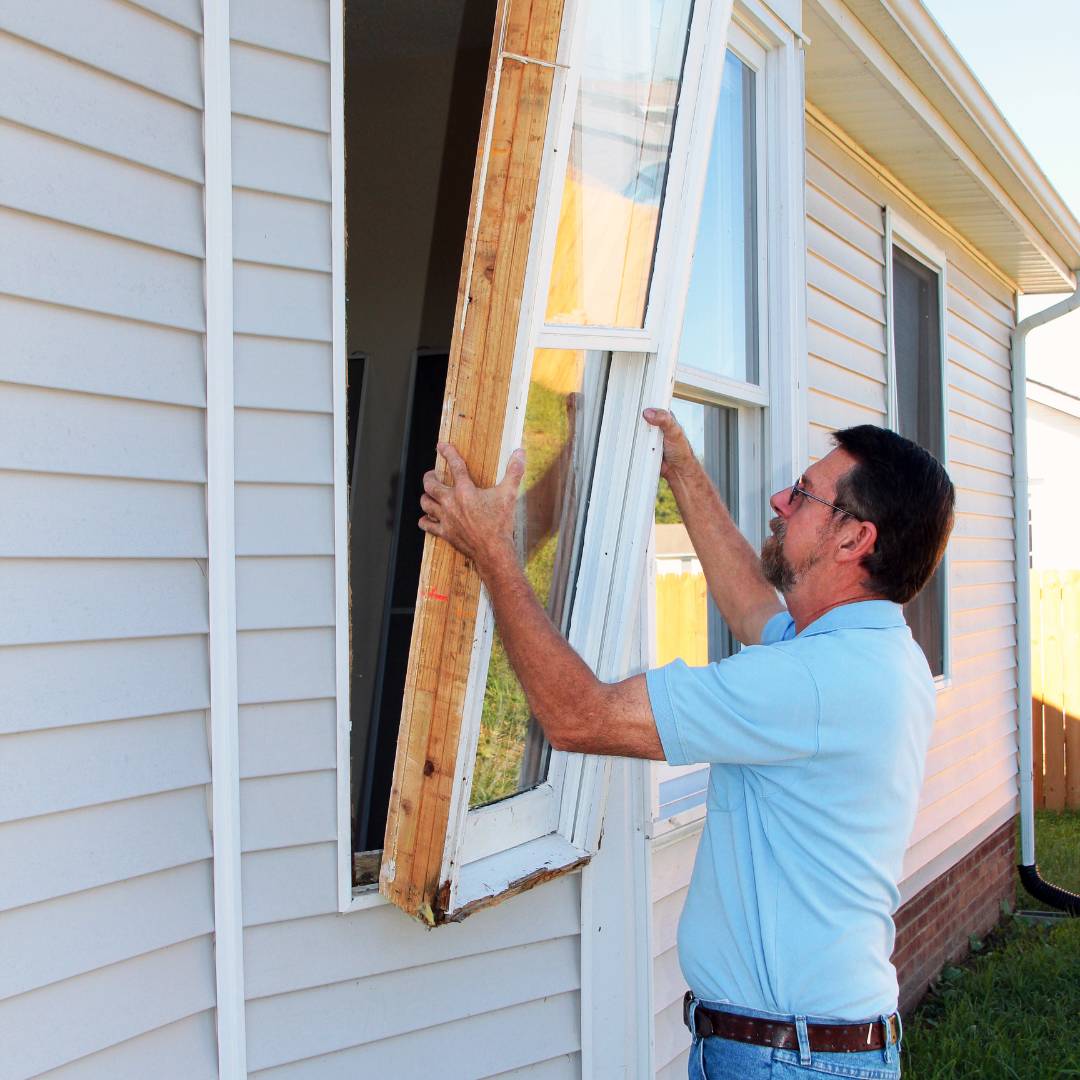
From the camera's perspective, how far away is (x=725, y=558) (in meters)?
2.49

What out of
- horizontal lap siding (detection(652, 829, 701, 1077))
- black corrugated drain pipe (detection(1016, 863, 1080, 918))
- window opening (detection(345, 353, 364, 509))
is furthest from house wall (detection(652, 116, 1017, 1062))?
window opening (detection(345, 353, 364, 509))

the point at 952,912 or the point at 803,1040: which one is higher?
the point at 803,1040

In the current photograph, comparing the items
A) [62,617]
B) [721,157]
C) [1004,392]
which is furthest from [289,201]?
[1004,392]

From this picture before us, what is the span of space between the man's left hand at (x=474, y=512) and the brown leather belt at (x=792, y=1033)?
97 centimetres

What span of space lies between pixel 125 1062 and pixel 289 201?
1.53 metres

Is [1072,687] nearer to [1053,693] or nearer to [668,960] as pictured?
[1053,693]

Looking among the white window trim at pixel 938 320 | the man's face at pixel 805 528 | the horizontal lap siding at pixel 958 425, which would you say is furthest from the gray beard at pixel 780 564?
the white window trim at pixel 938 320

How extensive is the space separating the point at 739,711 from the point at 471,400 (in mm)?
724

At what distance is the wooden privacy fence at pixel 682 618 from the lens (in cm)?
310

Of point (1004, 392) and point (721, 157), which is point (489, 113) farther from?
point (1004, 392)

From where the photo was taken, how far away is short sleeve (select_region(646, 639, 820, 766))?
5.73 feet

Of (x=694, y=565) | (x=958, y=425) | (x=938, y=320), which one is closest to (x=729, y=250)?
(x=694, y=565)

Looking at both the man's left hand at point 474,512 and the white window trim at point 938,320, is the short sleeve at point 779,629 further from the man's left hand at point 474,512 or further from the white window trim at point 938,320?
the white window trim at point 938,320

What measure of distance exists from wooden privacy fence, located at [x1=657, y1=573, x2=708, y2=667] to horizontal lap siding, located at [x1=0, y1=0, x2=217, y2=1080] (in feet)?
5.47
